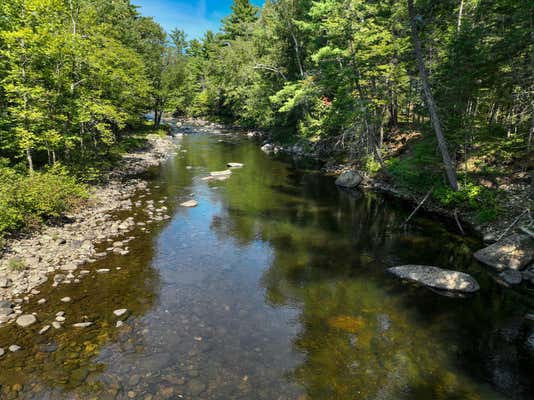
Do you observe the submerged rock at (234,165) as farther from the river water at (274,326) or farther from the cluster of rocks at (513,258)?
the cluster of rocks at (513,258)

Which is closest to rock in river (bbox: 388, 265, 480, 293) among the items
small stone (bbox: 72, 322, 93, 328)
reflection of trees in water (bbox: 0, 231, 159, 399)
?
reflection of trees in water (bbox: 0, 231, 159, 399)

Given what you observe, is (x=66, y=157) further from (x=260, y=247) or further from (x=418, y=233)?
(x=418, y=233)

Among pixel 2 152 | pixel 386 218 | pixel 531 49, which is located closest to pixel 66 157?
pixel 2 152

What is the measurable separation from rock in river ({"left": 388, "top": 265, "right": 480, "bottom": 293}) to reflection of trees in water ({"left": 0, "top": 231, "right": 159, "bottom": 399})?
30.2ft

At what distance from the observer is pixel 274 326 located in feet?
31.8

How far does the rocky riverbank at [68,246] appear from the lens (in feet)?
34.6

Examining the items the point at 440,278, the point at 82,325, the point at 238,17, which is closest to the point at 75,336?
the point at 82,325

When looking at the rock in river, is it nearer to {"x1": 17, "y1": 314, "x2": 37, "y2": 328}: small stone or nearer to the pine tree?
{"x1": 17, "y1": 314, "x2": 37, "y2": 328}: small stone

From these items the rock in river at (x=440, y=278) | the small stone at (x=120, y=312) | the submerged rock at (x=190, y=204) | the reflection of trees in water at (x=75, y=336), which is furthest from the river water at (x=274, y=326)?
the submerged rock at (x=190, y=204)

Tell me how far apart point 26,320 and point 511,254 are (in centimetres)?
1653

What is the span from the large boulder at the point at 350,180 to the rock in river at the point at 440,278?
13.1 m

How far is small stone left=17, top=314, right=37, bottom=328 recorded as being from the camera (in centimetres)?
887

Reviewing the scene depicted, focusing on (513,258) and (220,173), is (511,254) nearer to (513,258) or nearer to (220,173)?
(513,258)

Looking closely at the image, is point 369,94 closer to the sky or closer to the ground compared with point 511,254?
closer to the sky
